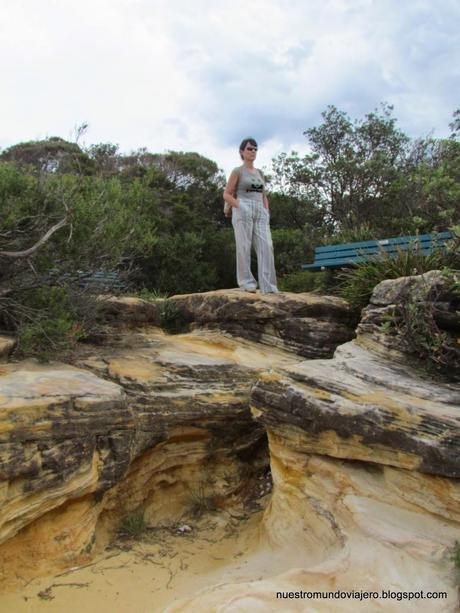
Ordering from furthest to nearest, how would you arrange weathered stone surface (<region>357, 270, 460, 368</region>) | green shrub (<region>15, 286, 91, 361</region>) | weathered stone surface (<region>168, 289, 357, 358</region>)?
weathered stone surface (<region>168, 289, 357, 358</region>) < green shrub (<region>15, 286, 91, 361</region>) < weathered stone surface (<region>357, 270, 460, 368</region>)

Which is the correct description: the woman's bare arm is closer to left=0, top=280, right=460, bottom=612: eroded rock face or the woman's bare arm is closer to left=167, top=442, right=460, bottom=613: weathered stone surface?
left=0, top=280, right=460, bottom=612: eroded rock face

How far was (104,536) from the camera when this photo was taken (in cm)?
529

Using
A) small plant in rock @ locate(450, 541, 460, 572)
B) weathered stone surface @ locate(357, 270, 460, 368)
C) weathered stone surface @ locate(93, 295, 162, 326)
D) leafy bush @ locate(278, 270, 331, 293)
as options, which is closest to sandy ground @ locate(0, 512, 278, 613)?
small plant in rock @ locate(450, 541, 460, 572)

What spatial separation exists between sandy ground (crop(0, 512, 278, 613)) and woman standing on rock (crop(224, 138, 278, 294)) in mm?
3476

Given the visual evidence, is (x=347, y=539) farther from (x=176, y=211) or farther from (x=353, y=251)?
(x=176, y=211)

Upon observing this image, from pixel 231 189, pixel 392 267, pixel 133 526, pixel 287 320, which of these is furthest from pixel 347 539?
pixel 231 189

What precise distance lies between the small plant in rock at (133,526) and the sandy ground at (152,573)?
0.22ft

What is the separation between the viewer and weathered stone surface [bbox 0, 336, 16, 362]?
5414mm

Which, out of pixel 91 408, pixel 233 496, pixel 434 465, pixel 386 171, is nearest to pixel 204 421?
pixel 233 496

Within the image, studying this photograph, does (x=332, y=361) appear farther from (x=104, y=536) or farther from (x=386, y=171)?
(x=386, y=171)

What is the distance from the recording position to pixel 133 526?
540cm

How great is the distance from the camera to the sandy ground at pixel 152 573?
427 centimetres

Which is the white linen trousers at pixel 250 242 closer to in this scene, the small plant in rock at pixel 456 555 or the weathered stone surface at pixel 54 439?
the weathered stone surface at pixel 54 439

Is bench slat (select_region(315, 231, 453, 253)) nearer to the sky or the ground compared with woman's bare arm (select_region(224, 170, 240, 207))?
nearer to the ground
